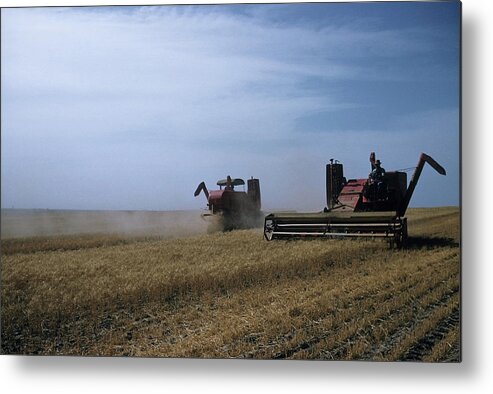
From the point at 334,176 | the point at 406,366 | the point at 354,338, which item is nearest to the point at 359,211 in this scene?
the point at 334,176

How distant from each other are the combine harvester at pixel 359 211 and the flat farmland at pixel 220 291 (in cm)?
6

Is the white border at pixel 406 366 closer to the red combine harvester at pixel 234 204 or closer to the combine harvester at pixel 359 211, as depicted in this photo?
the combine harvester at pixel 359 211

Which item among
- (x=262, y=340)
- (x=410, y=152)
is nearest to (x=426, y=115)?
(x=410, y=152)

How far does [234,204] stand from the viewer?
4.50m

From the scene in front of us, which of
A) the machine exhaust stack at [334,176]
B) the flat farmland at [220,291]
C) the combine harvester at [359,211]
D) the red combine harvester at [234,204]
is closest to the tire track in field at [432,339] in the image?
the flat farmland at [220,291]

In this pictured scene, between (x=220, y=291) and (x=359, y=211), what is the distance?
0.91m

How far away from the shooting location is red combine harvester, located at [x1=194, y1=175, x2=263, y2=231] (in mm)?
4465

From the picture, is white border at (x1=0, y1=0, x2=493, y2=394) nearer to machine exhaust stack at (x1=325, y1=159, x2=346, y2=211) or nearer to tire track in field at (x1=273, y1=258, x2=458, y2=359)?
tire track in field at (x1=273, y1=258, x2=458, y2=359)

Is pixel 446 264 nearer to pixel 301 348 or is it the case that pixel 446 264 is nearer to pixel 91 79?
pixel 301 348

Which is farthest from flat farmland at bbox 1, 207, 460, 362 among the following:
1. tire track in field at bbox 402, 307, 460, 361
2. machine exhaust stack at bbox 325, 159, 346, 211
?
machine exhaust stack at bbox 325, 159, 346, 211

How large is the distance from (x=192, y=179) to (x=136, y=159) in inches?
13.9

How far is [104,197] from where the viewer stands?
457cm

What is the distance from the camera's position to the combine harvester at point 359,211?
171 inches

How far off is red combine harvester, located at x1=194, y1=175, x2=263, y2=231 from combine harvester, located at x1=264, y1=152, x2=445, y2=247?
0.10m
